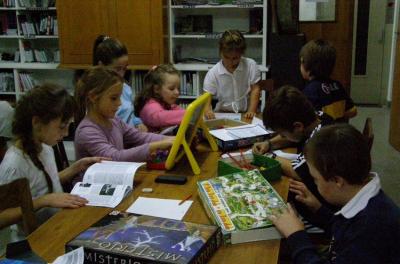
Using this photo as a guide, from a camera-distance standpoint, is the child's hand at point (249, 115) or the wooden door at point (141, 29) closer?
the child's hand at point (249, 115)

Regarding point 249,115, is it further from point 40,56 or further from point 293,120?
point 40,56

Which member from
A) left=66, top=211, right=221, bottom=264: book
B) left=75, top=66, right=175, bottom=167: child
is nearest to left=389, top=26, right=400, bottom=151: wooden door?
left=75, top=66, right=175, bottom=167: child

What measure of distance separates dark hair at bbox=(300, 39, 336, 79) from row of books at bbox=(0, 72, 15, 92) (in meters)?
3.49

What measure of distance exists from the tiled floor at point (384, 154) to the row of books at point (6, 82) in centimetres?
387

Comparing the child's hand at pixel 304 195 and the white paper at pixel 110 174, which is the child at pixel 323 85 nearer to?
the child's hand at pixel 304 195

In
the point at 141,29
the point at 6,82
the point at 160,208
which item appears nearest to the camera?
the point at 160,208

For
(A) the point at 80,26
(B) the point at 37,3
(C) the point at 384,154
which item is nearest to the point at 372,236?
(C) the point at 384,154

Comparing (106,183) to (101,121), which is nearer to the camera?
(106,183)

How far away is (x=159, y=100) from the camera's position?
2.74 m

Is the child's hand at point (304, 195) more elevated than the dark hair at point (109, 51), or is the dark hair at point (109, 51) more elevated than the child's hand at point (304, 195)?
the dark hair at point (109, 51)

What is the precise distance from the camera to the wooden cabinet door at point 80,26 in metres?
4.40

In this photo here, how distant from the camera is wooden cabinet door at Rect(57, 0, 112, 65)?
4398 millimetres

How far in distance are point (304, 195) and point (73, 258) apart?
3.01ft

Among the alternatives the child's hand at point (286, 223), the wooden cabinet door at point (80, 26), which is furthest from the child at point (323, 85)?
the wooden cabinet door at point (80, 26)
